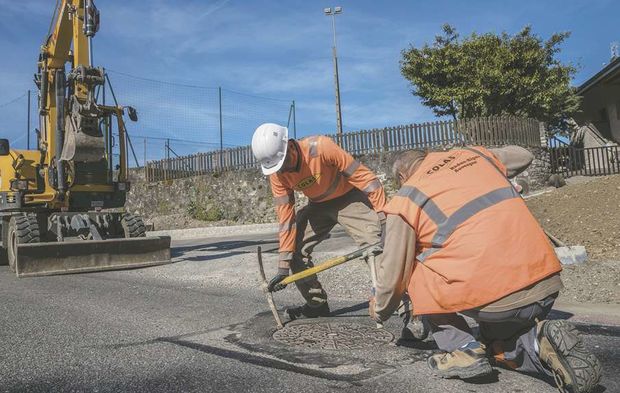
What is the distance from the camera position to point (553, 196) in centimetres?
1079

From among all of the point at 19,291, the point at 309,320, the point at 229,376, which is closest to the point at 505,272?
the point at 229,376

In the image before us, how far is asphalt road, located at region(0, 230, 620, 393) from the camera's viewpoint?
9.27ft

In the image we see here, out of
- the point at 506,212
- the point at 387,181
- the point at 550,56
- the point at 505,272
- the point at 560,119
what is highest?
the point at 550,56

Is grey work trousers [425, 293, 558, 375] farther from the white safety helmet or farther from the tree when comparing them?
the tree

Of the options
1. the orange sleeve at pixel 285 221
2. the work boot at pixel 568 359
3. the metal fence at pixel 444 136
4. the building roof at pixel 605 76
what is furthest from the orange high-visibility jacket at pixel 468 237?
→ the building roof at pixel 605 76

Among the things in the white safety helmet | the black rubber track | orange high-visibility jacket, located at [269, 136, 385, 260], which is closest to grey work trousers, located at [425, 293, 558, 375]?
orange high-visibility jacket, located at [269, 136, 385, 260]

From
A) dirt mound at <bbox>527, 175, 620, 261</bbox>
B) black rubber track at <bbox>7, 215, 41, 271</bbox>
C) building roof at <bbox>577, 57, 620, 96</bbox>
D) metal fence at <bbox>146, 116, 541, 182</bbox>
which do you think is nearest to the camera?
dirt mound at <bbox>527, 175, 620, 261</bbox>

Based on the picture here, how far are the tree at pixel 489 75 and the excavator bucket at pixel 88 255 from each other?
51.0 ft

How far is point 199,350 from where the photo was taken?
3.57 metres

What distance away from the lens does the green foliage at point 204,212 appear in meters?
20.8

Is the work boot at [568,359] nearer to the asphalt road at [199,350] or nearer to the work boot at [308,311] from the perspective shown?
the asphalt road at [199,350]

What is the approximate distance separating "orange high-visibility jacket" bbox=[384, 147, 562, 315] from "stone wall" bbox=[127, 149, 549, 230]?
49.0 feet

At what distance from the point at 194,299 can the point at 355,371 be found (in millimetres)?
3089

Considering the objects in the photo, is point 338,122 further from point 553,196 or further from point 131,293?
point 131,293
